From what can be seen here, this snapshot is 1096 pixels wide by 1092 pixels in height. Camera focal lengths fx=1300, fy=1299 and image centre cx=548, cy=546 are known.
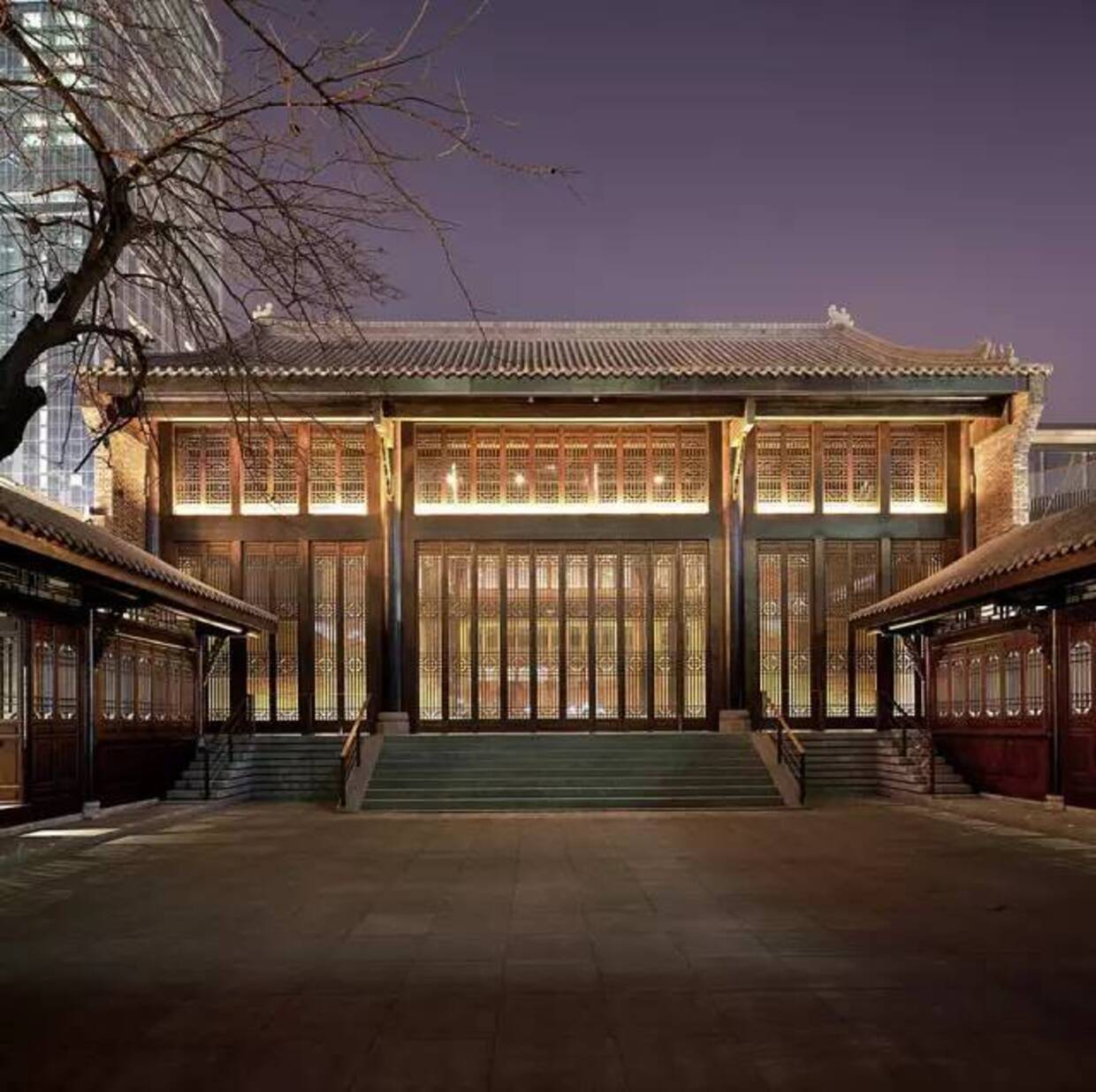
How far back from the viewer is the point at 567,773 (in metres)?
20.2

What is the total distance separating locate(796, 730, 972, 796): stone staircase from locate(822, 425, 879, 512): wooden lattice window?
4.47 m

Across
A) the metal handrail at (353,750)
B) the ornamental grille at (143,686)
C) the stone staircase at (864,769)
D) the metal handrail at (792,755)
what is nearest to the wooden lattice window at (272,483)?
the ornamental grille at (143,686)

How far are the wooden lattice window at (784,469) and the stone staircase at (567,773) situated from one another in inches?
184

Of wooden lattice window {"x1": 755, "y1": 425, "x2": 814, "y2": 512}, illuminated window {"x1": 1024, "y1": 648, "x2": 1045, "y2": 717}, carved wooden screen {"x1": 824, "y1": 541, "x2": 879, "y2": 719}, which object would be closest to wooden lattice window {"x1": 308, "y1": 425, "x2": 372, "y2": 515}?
wooden lattice window {"x1": 755, "y1": 425, "x2": 814, "y2": 512}

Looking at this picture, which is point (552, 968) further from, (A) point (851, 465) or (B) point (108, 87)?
(A) point (851, 465)

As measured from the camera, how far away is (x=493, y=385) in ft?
74.3

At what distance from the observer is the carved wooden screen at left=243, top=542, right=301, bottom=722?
23594mm

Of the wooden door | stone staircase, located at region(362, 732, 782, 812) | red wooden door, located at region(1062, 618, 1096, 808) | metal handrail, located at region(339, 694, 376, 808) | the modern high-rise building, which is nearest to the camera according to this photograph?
the modern high-rise building

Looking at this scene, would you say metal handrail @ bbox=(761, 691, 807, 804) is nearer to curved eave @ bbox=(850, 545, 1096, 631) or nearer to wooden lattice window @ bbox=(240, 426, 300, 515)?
curved eave @ bbox=(850, 545, 1096, 631)

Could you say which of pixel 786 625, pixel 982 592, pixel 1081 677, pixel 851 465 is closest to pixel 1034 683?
pixel 1081 677

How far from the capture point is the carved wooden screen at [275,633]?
23594 millimetres

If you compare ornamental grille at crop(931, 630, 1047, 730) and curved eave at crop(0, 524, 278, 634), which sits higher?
curved eave at crop(0, 524, 278, 634)

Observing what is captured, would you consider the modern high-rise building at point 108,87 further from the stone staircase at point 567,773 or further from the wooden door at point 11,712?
the stone staircase at point 567,773

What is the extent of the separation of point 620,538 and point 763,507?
2.72 meters
